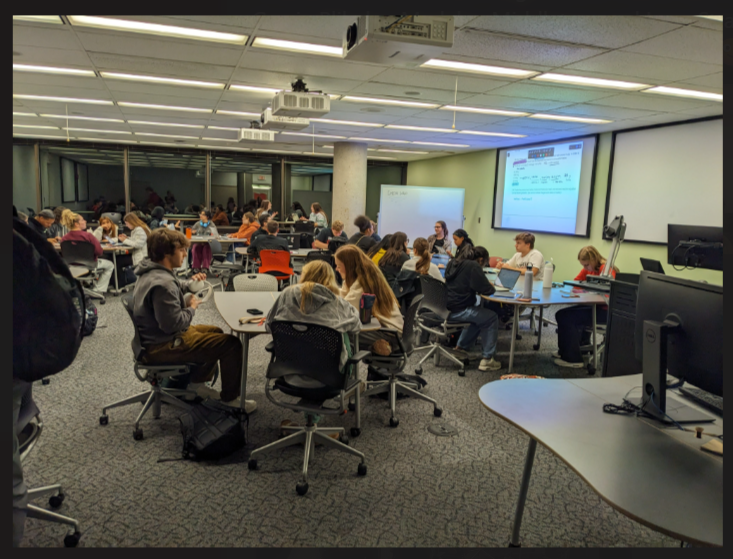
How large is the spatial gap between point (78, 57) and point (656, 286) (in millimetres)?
5044

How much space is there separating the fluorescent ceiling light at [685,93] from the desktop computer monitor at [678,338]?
4.17 meters

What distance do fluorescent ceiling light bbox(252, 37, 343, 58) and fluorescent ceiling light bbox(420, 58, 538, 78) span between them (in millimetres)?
863

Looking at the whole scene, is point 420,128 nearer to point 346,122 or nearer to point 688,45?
point 346,122

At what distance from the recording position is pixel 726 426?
176cm

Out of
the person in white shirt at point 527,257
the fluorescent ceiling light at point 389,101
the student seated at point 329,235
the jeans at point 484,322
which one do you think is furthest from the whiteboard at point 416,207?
the jeans at point 484,322

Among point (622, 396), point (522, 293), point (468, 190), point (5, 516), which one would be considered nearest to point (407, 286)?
point (522, 293)

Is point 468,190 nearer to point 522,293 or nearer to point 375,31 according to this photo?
point 522,293

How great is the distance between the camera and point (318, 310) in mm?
2750

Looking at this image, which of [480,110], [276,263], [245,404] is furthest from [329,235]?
[245,404]

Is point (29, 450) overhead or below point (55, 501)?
overhead

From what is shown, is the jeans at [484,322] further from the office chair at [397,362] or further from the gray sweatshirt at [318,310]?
the gray sweatshirt at [318,310]

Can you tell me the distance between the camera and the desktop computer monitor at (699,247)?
12.1ft

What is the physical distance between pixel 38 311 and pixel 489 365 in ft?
12.7

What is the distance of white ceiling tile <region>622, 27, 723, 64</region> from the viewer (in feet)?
11.1
